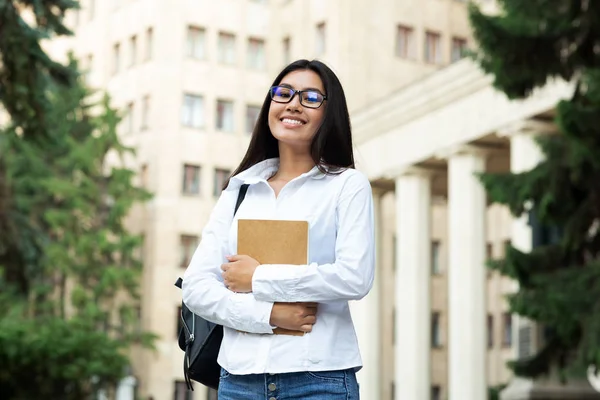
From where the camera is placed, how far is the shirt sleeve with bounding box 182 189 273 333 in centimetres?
412

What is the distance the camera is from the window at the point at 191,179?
57406 millimetres

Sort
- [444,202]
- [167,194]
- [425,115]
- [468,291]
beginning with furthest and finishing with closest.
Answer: [444,202] < [167,194] < [425,115] < [468,291]

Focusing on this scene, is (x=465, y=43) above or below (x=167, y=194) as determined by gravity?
above

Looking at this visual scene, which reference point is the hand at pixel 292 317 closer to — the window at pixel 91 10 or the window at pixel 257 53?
the window at pixel 257 53

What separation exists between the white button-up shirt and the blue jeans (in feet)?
0.10

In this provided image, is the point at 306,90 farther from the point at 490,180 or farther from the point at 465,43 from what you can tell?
the point at 465,43

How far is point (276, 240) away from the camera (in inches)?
163

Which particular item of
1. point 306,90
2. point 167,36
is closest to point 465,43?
point 167,36

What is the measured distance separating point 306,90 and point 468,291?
33.9m

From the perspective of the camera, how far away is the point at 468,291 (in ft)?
124

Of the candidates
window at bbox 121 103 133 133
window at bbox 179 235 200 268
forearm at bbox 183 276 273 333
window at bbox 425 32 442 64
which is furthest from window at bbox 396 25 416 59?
forearm at bbox 183 276 273 333

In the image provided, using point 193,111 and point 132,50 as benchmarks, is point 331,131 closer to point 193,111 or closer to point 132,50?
point 193,111

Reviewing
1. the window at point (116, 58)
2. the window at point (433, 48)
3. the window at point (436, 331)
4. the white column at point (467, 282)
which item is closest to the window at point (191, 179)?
the window at point (116, 58)

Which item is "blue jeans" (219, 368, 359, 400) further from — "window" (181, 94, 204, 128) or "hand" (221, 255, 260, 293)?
"window" (181, 94, 204, 128)
